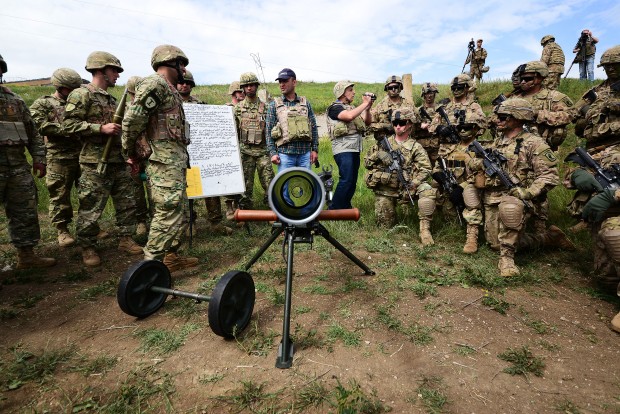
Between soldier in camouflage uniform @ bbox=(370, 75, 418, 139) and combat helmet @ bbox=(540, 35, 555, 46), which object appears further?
combat helmet @ bbox=(540, 35, 555, 46)

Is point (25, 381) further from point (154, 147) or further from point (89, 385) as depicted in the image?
point (154, 147)

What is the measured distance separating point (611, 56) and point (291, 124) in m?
4.38

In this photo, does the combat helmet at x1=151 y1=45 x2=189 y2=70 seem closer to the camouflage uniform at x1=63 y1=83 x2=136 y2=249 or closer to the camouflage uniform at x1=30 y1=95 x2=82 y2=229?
the camouflage uniform at x1=63 y1=83 x2=136 y2=249

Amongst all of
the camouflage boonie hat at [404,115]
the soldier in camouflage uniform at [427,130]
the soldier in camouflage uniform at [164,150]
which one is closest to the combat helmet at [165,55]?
the soldier in camouflage uniform at [164,150]

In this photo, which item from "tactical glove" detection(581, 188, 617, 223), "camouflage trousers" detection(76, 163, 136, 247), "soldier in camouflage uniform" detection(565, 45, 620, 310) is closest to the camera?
"soldier in camouflage uniform" detection(565, 45, 620, 310)

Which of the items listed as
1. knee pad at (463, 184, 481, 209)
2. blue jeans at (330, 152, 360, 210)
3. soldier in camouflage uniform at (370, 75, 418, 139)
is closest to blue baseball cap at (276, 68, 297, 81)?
blue jeans at (330, 152, 360, 210)

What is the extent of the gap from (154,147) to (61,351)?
2.17 metres

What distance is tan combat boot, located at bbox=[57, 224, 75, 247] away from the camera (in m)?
5.29

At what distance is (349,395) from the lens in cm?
216

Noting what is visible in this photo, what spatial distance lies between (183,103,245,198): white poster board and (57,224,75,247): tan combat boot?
7.15 feet

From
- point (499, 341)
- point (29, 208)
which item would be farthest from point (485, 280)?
point (29, 208)

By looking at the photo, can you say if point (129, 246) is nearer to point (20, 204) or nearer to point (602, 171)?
point (20, 204)

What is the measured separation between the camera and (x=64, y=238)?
5.31 m

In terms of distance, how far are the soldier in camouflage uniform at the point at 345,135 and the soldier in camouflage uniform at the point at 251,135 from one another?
1.41 metres
